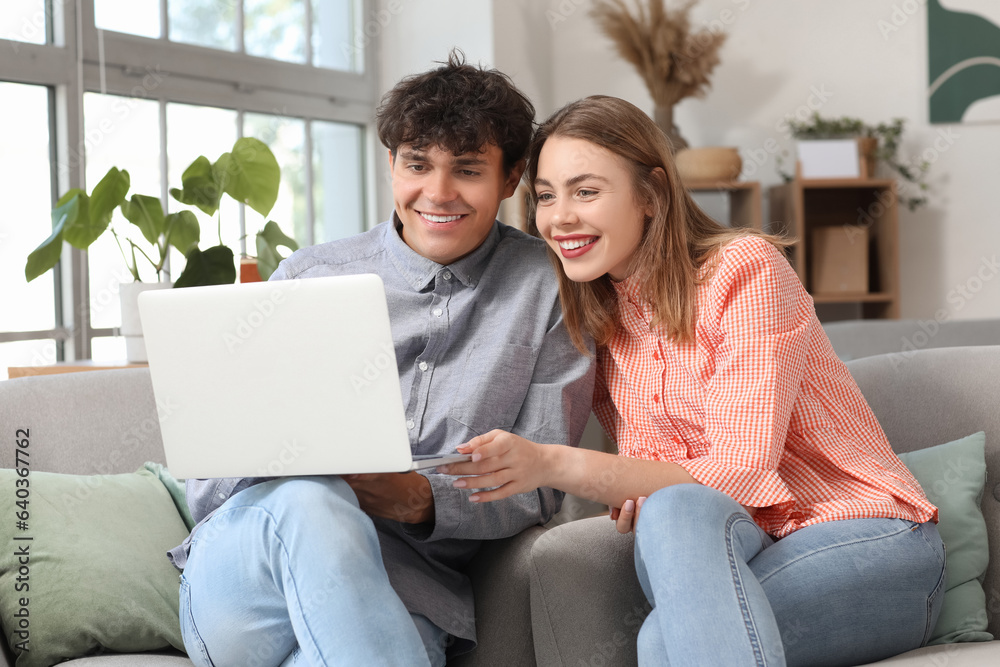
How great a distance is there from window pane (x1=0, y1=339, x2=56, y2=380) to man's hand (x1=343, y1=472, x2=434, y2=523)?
1461 mm

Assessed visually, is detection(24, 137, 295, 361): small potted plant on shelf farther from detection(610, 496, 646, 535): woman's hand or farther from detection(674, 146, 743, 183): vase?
detection(674, 146, 743, 183): vase

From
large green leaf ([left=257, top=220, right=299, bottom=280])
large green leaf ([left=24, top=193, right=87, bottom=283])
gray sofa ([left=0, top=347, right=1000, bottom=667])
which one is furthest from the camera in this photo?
large green leaf ([left=257, top=220, right=299, bottom=280])

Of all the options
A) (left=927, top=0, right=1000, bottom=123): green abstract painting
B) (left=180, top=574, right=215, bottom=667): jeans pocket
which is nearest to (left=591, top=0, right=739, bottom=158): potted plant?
(left=927, top=0, right=1000, bottom=123): green abstract painting

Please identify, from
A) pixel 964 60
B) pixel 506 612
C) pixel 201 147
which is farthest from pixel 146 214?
pixel 964 60

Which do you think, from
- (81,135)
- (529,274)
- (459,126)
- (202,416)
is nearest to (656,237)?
(529,274)

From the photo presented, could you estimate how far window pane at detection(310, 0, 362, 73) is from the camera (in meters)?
3.27

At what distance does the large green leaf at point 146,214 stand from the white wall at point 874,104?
7.04 feet

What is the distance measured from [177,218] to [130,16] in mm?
864

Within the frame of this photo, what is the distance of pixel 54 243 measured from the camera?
6.51ft

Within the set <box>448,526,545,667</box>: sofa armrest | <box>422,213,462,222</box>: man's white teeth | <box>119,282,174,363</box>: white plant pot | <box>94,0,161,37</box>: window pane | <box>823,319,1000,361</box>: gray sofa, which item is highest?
<box>94,0,161,37</box>: window pane

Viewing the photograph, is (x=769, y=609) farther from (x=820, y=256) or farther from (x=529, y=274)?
(x=820, y=256)

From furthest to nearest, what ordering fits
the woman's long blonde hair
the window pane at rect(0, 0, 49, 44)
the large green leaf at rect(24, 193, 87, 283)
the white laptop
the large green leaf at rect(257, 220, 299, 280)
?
the window pane at rect(0, 0, 49, 44) < the large green leaf at rect(257, 220, 299, 280) < the large green leaf at rect(24, 193, 87, 283) < the woman's long blonde hair < the white laptop

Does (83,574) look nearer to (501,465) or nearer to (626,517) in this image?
(501,465)

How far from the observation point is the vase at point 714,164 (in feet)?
11.0
